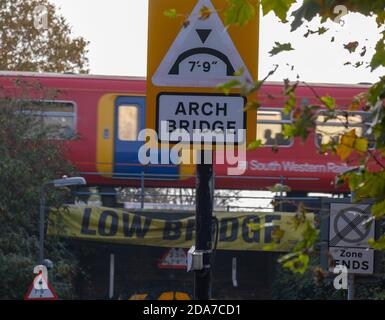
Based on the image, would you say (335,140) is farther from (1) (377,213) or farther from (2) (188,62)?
(2) (188,62)

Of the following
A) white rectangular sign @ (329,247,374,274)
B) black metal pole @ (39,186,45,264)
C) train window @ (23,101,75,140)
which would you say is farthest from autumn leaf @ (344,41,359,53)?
train window @ (23,101,75,140)

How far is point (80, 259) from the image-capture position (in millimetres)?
28750

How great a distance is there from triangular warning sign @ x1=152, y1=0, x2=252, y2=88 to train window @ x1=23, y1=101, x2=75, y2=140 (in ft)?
64.6

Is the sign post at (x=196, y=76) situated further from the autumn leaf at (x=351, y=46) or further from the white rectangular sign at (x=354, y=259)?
the white rectangular sign at (x=354, y=259)

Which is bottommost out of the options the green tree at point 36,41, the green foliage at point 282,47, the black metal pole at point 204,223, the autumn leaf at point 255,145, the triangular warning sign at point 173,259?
the triangular warning sign at point 173,259

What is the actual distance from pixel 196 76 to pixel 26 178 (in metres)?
20.1

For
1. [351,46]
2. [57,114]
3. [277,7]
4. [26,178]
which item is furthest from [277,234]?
[57,114]

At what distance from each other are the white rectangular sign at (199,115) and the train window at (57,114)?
64.6 feet

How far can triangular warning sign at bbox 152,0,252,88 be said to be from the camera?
7.08 meters

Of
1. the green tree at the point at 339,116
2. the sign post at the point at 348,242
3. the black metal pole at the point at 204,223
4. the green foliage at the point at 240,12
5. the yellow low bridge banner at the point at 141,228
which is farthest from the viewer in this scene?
the yellow low bridge banner at the point at 141,228

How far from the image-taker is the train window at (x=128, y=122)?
27.2m

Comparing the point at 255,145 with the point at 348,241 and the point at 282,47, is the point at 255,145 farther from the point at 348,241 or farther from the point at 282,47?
the point at 348,241

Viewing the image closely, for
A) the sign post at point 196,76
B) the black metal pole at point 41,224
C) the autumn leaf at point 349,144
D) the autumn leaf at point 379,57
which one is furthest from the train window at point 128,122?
the autumn leaf at point 349,144

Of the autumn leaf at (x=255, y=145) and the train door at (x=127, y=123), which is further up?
the train door at (x=127, y=123)
